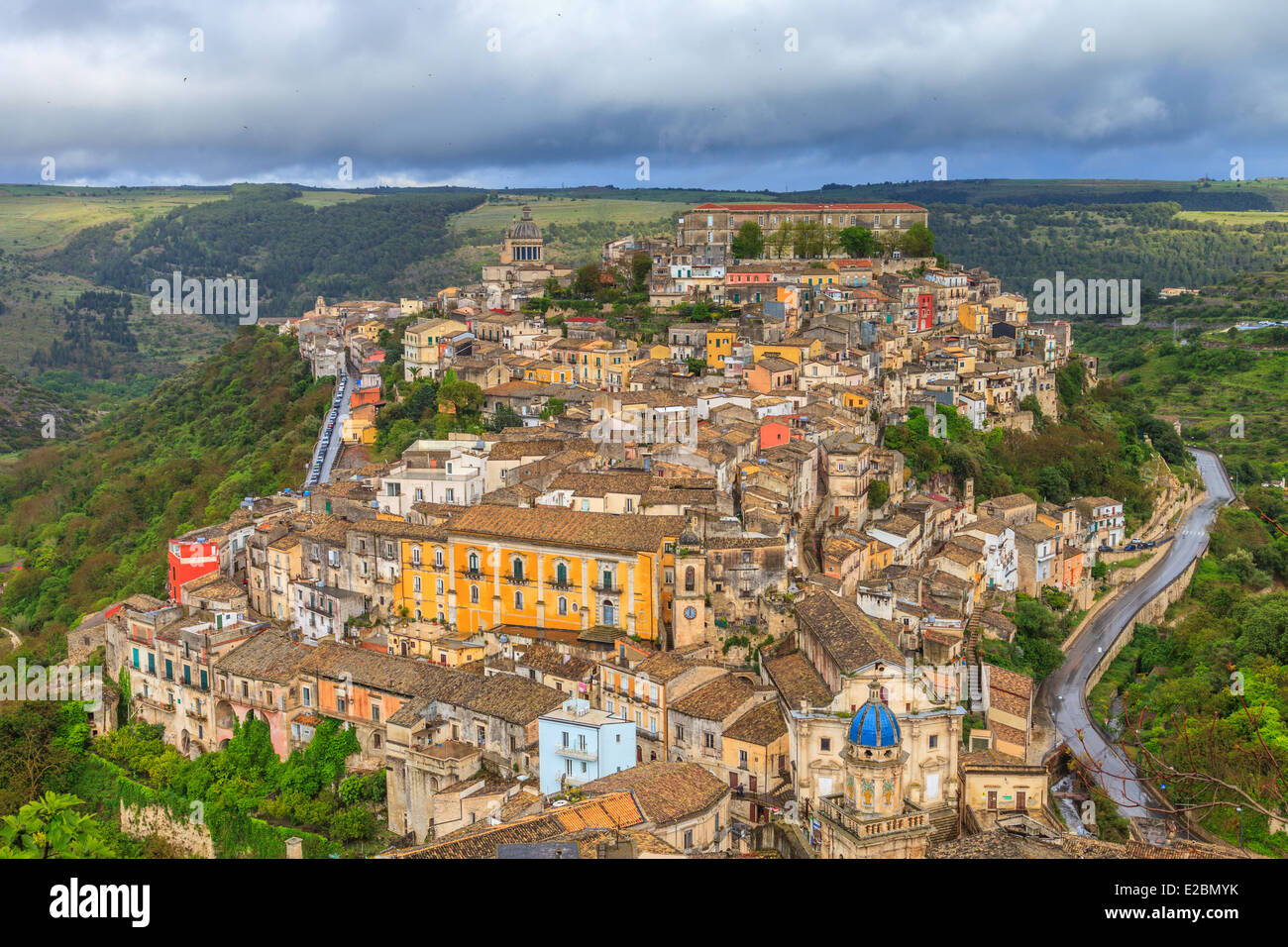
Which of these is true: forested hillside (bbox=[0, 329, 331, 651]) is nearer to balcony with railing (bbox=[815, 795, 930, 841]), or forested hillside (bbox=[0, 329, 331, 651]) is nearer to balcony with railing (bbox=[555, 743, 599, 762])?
balcony with railing (bbox=[555, 743, 599, 762])

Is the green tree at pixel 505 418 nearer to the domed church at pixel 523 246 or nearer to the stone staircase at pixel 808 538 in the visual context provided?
the stone staircase at pixel 808 538

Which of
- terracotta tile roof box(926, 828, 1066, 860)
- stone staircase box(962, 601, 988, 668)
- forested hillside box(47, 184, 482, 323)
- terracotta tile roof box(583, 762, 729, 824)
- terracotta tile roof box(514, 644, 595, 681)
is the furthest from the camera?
forested hillside box(47, 184, 482, 323)

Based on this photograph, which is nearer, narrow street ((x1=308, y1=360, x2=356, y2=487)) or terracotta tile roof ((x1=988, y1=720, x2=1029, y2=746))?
terracotta tile roof ((x1=988, y1=720, x2=1029, y2=746))

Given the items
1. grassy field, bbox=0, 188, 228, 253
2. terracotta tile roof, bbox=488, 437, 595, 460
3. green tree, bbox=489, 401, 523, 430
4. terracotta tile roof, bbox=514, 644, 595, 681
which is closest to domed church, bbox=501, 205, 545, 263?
green tree, bbox=489, 401, 523, 430

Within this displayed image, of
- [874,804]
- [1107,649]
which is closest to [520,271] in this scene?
[1107,649]

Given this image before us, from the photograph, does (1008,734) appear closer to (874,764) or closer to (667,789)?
(874,764)

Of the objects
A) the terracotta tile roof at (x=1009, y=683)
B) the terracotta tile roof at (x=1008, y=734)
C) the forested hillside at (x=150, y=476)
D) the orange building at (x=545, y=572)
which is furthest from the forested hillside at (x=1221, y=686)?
the forested hillside at (x=150, y=476)
